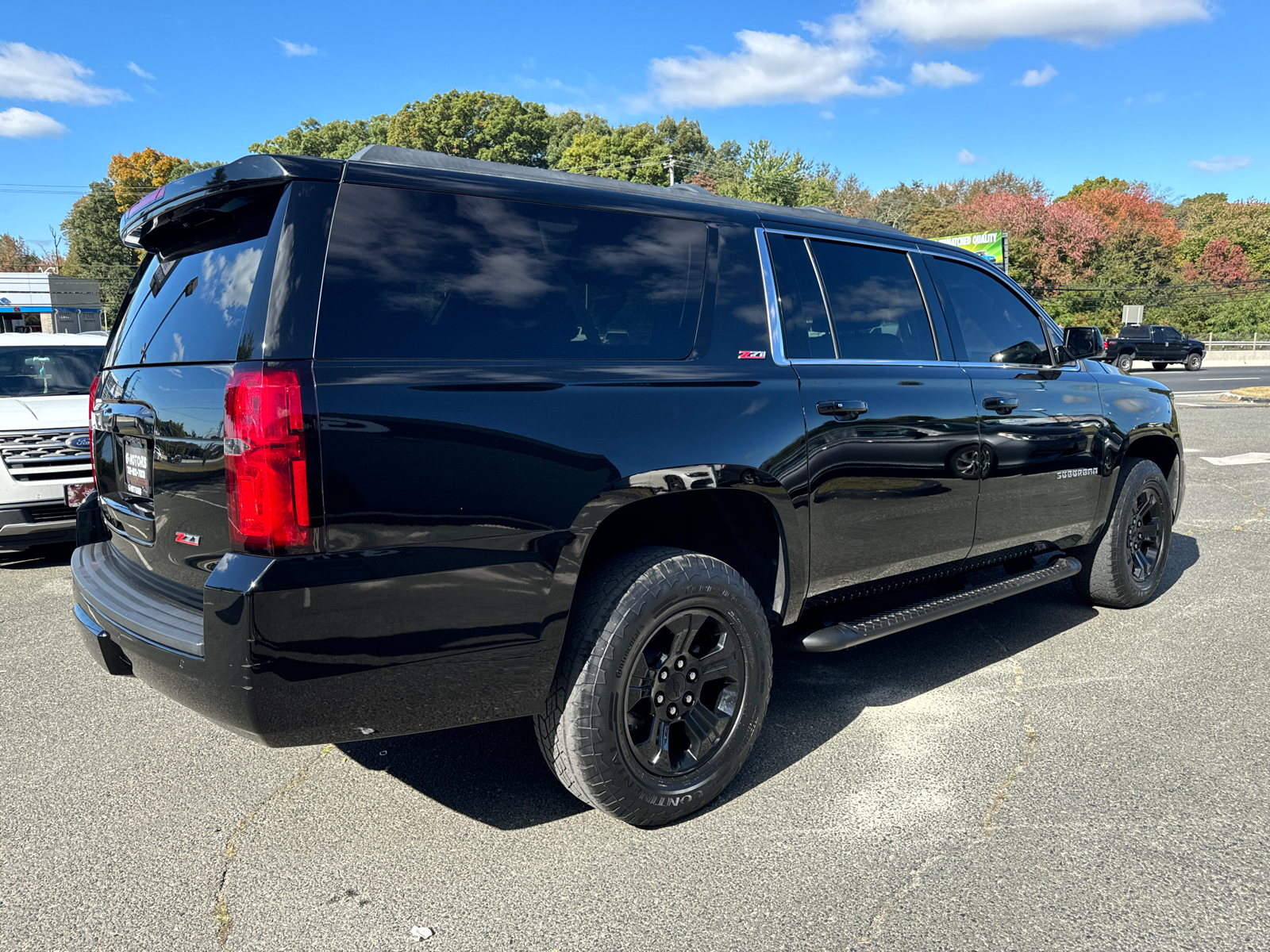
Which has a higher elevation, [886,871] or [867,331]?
[867,331]

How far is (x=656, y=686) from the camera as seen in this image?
9.52 feet

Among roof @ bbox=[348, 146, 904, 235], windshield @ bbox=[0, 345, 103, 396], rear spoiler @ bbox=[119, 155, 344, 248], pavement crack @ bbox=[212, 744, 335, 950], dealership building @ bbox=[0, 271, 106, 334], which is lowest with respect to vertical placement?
pavement crack @ bbox=[212, 744, 335, 950]

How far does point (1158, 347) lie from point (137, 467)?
40.4 metres

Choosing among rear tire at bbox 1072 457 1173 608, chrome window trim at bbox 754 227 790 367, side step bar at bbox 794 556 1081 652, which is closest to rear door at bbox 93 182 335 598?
chrome window trim at bbox 754 227 790 367

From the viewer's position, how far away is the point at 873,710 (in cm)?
389

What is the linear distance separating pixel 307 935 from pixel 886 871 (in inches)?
63.0

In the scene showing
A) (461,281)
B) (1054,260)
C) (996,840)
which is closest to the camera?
(461,281)

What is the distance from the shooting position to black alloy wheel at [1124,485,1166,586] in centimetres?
522

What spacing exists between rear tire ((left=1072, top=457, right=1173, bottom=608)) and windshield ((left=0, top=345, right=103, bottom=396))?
694 cm

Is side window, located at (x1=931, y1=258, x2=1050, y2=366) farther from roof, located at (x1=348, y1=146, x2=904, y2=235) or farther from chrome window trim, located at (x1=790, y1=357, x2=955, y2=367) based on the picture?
roof, located at (x1=348, y1=146, x2=904, y2=235)

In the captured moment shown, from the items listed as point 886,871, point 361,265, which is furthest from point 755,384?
point 886,871

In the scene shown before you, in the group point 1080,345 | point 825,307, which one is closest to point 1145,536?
point 1080,345

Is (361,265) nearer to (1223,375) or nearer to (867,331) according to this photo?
(867,331)

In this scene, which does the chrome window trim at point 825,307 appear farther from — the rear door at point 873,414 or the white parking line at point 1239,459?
the white parking line at point 1239,459
